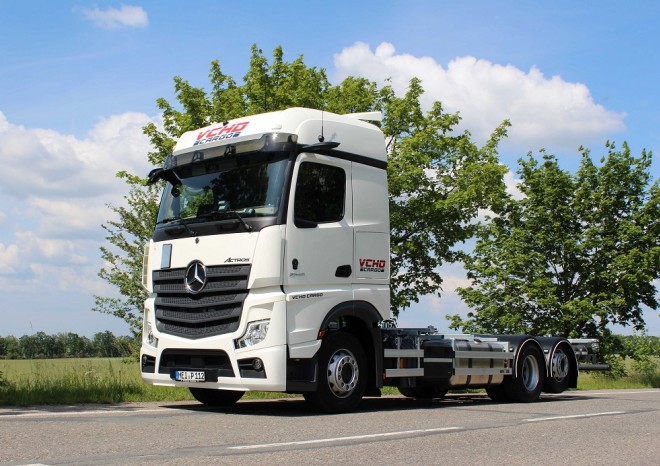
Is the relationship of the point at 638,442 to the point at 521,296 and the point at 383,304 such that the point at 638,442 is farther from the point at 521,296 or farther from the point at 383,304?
the point at 521,296

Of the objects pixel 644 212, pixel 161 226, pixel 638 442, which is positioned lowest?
pixel 638 442

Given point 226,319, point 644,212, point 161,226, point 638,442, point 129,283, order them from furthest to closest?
point 644,212 < point 129,283 < point 161,226 < point 226,319 < point 638,442

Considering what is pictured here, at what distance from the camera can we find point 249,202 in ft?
31.3

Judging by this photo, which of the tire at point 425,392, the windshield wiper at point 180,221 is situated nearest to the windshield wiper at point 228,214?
the windshield wiper at point 180,221

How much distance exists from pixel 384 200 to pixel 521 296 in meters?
24.3

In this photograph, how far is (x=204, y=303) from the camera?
9.53m

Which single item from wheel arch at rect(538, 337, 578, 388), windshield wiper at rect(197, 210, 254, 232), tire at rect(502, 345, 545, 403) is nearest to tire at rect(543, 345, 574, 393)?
wheel arch at rect(538, 337, 578, 388)

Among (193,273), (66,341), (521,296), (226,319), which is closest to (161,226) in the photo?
(193,273)

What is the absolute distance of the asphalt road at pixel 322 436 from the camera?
232 inches

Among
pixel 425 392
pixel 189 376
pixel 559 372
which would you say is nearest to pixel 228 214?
pixel 189 376

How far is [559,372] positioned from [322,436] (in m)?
7.49

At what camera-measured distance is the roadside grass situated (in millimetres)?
10938

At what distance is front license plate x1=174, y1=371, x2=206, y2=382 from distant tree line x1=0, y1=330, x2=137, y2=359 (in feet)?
16.8

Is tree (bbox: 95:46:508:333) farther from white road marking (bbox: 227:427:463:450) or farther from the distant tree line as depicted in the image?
white road marking (bbox: 227:427:463:450)
